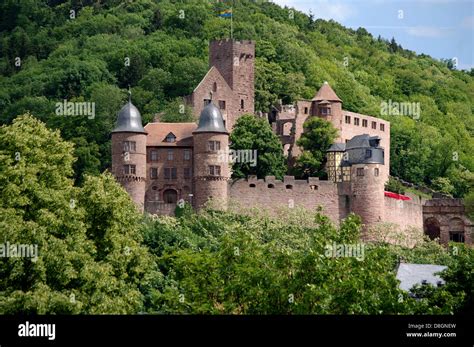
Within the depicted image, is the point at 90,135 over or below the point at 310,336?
over

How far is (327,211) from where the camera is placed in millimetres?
70188

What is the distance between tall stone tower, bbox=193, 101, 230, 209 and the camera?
67.0 m

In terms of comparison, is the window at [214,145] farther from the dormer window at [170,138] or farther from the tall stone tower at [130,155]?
the tall stone tower at [130,155]

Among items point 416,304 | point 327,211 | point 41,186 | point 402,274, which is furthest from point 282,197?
point 416,304

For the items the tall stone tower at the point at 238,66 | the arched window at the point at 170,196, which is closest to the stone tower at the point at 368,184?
the tall stone tower at the point at 238,66

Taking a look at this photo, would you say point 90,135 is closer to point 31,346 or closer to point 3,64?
point 3,64

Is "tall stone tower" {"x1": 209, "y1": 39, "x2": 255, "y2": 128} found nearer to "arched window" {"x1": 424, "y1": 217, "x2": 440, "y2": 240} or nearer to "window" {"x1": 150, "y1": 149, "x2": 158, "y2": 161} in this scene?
"window" {"x1": 150, "y1": 149, "x2": 158, "y2": 161}

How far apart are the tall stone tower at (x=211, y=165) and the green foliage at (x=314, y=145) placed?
9731 millimetres

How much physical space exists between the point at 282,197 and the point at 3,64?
147 ft

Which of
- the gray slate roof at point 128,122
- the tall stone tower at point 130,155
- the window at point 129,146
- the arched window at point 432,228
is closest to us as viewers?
the tall stone tower at point 130,155

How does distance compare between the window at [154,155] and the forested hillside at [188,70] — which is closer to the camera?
the window at [154,155]

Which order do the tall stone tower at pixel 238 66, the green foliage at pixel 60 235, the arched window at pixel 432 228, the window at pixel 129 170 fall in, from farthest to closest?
the tall stone tower at pixel 238 66, the arched window at pixel 432 228, the window at pixel 129 170, the green foliage at pixel 60 235

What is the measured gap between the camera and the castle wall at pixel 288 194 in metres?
68.4

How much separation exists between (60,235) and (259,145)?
3263cm
